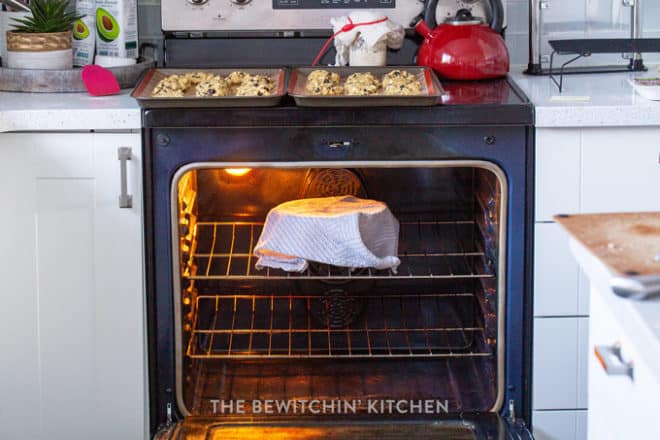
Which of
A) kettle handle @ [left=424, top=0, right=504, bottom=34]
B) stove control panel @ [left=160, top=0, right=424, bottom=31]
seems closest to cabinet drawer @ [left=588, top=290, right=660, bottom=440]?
kettle handle @ [left=424, top=0, right=504, bottom=34]

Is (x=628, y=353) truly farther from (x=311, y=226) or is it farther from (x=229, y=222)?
(x=229, y=222)

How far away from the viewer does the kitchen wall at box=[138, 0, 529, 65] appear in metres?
2.97

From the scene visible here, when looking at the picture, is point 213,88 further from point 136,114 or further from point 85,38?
point 85,38

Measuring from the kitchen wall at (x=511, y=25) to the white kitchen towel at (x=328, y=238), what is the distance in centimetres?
69

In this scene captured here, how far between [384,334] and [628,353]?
1.49 meters

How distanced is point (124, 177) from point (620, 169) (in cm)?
109

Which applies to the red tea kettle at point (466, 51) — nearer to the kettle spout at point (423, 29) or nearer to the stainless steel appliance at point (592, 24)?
the kettle spout at point (423, 29)

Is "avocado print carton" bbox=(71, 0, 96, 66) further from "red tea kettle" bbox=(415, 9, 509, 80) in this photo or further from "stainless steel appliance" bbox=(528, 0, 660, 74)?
"stainless steel appliance" bbox=(528, 0, 660, 74)

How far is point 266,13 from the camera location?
2.87 m

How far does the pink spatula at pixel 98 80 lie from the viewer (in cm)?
256

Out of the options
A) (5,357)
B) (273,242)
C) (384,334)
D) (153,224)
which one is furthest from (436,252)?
(5,357)

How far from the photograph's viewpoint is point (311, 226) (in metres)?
2.57

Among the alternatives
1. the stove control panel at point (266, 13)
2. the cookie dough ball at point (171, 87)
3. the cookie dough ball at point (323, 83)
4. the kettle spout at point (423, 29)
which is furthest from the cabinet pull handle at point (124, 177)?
the kettle spout at point (423, 29)

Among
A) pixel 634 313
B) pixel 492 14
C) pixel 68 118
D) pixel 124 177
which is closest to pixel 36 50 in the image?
pixel 68 118
